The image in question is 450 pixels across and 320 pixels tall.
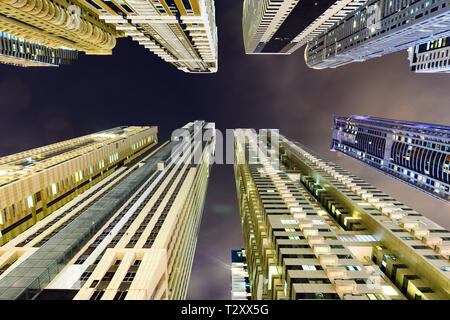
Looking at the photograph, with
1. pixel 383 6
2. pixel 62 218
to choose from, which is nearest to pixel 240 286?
pixel 62 218

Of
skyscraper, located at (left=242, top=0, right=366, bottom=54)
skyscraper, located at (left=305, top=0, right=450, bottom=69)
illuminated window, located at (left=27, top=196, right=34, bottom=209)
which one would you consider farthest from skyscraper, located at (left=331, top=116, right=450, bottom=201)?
illuminated window, located at (left=27, top=196, right=34, bottom=209)

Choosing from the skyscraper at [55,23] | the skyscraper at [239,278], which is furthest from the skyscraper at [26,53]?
the skyscraper at [239,278]

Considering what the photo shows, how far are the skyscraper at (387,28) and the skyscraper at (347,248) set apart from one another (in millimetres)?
82471

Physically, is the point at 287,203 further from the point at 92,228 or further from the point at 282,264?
the point at 92,228

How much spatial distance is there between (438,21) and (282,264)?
4833 inches

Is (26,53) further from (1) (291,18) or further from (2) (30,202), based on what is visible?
(1) (291,18)

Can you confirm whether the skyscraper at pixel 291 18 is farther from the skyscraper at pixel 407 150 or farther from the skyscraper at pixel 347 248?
the skyscraper at pixel 347 248

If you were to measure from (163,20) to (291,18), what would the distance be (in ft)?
242

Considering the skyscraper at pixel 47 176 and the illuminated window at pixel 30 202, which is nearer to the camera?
the skyscraper at pixel 47 176

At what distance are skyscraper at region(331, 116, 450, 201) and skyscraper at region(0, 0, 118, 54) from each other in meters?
200

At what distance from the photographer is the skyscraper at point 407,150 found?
115 metres

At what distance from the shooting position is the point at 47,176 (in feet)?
238

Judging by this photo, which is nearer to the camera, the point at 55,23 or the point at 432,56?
the point at 55,23

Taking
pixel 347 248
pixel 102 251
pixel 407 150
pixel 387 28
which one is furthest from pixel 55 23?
pixel 407 150
